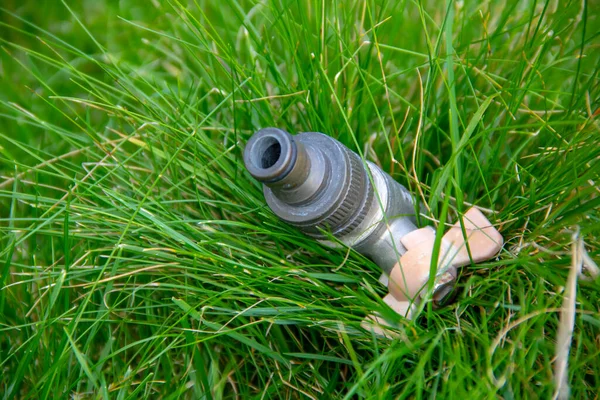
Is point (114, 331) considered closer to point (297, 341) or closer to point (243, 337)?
point (243, 337)

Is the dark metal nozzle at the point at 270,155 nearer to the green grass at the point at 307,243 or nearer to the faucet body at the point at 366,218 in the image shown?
the faucet body at the point at 366,218

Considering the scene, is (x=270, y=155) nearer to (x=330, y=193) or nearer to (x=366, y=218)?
(x=330, y=193)

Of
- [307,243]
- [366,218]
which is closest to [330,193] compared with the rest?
[366,218]

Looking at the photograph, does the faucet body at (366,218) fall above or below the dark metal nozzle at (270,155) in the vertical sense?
below

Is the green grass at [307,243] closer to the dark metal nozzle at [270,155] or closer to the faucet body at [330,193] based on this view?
the faucet body at [330,193]

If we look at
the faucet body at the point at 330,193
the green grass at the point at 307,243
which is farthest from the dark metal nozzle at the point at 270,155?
the green grass at the point at 307,243

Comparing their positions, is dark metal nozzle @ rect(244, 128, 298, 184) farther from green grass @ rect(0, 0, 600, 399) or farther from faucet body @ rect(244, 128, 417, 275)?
green grass @ rect(0, 0, 600, 399)
